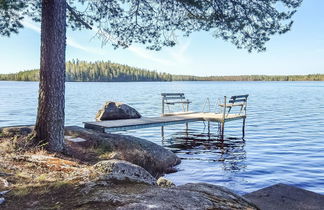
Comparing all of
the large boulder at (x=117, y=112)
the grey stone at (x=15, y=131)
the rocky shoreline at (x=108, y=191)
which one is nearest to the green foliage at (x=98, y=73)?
the large boulder at (x=117, y=112)

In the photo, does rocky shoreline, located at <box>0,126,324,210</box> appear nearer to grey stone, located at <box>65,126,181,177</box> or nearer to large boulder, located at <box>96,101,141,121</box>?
grey stone, located at <box>65,126,181,177</box>

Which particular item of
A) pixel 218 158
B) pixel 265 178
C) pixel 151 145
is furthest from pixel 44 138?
pixel 218 158

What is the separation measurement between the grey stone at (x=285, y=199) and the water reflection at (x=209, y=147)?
15.7 feet

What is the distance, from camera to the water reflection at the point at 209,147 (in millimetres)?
13773

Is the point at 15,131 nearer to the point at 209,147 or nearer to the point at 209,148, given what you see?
the point at 209,148

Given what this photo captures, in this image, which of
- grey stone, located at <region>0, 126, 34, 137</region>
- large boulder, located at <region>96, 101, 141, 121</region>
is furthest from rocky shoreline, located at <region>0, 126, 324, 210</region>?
large boulder, located at <region>96, 101, 141, 121</region>

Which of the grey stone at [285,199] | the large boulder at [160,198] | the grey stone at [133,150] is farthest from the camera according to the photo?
the grey stone at [133,150]

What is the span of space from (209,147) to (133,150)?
7385mm

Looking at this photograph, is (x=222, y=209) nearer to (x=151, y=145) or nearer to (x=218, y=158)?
(x=151, y=145)

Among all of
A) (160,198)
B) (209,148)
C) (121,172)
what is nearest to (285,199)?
(121,172)

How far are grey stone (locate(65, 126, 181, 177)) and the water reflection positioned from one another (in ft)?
9.02

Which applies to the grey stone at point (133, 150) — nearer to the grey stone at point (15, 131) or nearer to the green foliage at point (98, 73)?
the grey stone at point (15, 131)

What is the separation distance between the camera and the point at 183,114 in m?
20.9

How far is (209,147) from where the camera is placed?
17.1 meters
